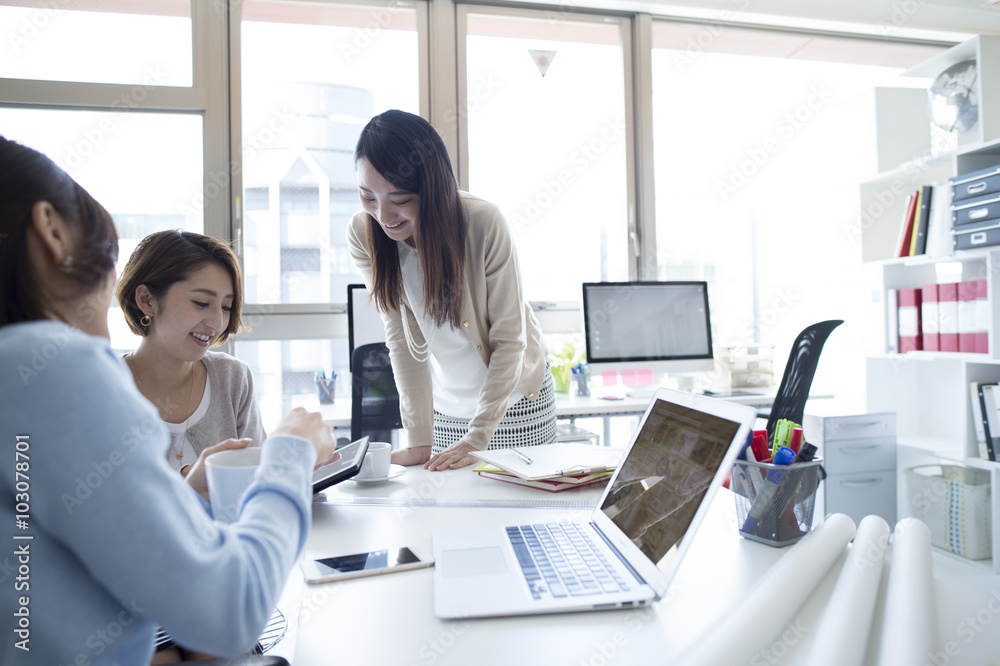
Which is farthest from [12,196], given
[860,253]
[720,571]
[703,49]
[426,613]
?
[703,49]

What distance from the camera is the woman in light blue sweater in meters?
0.47

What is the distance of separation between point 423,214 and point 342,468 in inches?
27.5

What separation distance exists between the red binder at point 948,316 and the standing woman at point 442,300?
80.8 inches

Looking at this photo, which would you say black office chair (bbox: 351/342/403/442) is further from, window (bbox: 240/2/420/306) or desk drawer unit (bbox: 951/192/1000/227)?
desk drawer unit (bbox: 951/192/1000/227)

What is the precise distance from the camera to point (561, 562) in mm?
798

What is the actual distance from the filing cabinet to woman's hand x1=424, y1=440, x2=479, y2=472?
78.2 inches

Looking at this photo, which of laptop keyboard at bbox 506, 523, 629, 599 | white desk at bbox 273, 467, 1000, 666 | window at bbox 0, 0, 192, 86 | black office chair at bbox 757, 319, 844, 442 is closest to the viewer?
white desk at bbox 273, 467, 1000, 666

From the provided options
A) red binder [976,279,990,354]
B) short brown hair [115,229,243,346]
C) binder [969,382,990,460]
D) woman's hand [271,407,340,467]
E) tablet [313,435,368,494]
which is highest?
short brown hair [115,229,243,346]

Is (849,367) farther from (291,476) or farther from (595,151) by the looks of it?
(291,476)

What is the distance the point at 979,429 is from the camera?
8.70ft

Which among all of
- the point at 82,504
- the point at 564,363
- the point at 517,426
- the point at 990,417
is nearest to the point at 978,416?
the point at 990,417

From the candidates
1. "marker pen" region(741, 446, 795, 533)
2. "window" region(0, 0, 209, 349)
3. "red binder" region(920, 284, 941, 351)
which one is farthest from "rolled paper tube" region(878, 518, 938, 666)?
"window" region(0, 0, 209, 349)

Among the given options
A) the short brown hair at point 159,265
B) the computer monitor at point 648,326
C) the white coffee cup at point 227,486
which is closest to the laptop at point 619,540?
the white coffee cup at point 227,486

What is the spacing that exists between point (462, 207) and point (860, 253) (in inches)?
99.2
